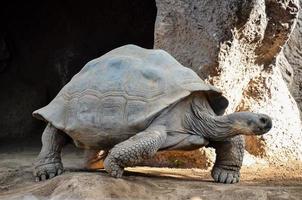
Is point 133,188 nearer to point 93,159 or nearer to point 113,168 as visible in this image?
point 113,168

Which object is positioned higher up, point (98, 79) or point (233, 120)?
point (98, 79)

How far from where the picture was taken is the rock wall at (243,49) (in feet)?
16.3

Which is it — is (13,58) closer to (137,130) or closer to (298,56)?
A: (298,56)

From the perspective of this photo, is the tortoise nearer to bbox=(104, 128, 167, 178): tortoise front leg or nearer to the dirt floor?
bbox=(104, 128, 167, 178): tortoise front leg

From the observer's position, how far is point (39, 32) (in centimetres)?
840

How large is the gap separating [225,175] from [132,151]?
822mm

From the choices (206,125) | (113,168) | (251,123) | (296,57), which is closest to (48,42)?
(296,57)

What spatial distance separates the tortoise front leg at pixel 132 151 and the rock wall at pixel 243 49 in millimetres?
1648

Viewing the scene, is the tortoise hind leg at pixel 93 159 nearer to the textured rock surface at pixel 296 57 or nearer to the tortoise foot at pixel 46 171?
the tortoise foot at pixel 46 171

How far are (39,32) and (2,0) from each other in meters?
0.83

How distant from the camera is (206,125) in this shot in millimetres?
3816

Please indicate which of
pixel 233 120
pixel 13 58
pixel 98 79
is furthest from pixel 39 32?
pixel 233 120

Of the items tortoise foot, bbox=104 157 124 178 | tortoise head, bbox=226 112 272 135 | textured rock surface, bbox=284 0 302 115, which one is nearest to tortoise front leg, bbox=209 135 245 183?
tortoise head, bbox=226 112 272 135

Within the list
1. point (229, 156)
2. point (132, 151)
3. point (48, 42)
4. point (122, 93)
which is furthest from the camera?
point (48, 42)
